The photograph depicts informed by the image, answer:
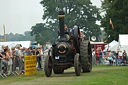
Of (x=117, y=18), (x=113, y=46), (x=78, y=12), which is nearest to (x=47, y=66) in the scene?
(x=113, y=46)

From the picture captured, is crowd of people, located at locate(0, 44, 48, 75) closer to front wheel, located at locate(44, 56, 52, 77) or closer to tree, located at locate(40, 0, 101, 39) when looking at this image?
front wheel, located at locate(44, 56, 52, 77)

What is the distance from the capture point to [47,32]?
85.4 meters

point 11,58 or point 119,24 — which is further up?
point 119,24

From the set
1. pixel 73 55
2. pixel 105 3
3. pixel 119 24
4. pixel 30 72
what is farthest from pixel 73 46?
pixel 105 3

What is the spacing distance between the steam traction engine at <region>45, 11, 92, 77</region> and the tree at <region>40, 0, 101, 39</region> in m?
62.2

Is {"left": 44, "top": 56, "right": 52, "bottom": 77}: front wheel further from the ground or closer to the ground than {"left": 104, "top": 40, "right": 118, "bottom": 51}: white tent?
closer to the ground

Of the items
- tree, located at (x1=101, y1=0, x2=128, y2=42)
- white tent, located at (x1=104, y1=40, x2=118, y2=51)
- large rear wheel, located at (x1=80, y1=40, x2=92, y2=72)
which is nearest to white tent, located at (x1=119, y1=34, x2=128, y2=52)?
white tent, located at (x1=104, y1=40, x2=118, y2=51)

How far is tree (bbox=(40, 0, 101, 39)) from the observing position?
82.6 meters

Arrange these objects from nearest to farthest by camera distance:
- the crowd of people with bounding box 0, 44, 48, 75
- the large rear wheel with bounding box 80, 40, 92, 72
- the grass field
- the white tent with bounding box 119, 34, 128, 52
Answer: the grass field → the large rear wheel with bounding box 80, 40, 92, 72 → the crowd of people with bounding box 0, 44, 48, 75 → the white tent with bounding box 119, 34, 128, 52

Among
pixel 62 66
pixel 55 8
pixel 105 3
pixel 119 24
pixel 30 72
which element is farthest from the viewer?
pixel 55 8

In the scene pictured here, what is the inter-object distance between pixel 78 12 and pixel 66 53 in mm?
66988

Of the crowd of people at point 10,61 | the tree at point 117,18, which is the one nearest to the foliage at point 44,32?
the tree at point 117,18

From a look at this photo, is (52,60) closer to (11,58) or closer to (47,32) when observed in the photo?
(11,58)

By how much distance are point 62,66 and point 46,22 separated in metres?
68.5
